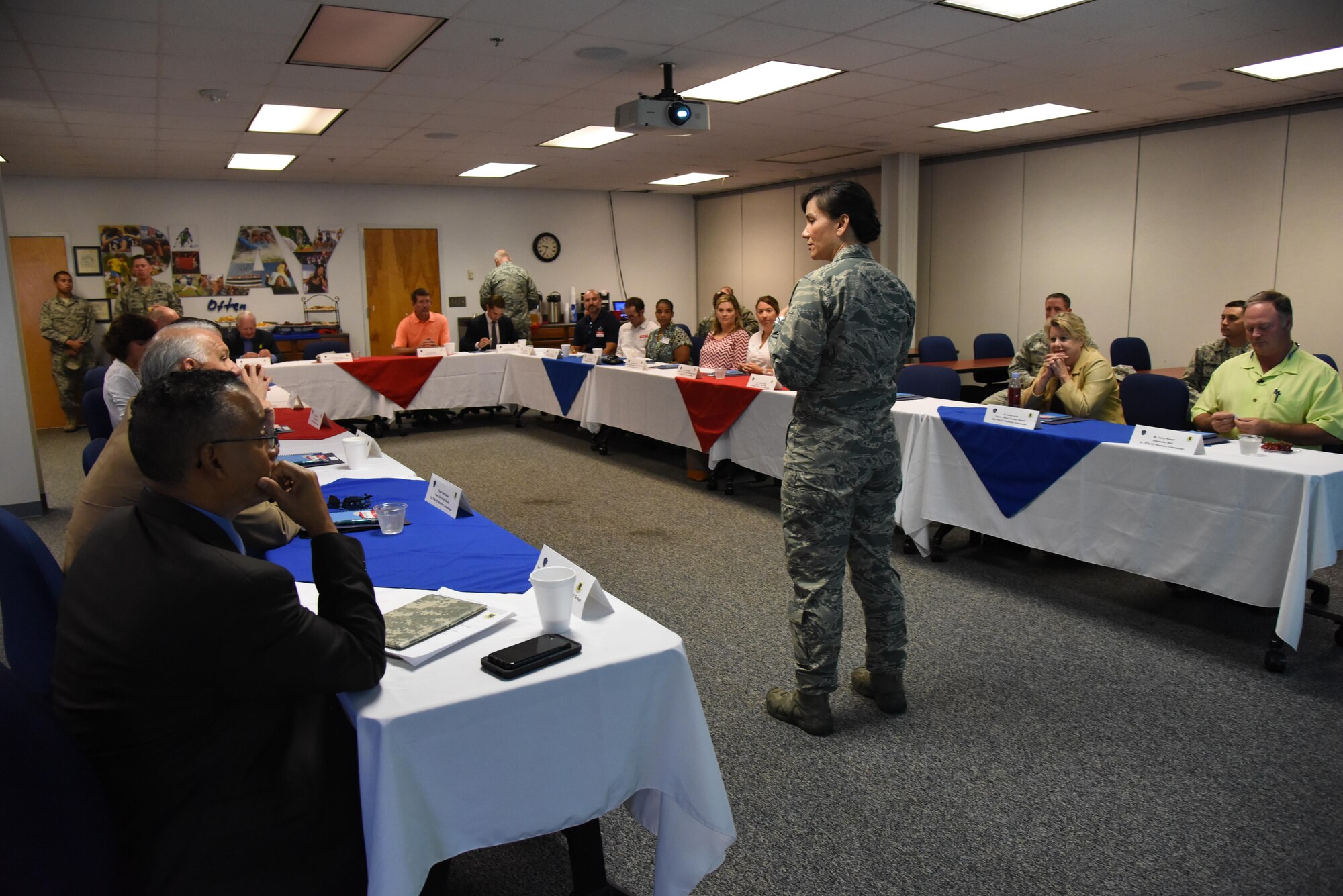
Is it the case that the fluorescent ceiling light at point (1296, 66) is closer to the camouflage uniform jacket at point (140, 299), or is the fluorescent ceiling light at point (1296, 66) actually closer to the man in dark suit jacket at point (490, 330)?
the man in dark suit jacket at point (490, 330)

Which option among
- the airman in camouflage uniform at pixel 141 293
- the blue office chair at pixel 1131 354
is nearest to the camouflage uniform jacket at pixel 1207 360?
the blue office chair at pixel 1131 354

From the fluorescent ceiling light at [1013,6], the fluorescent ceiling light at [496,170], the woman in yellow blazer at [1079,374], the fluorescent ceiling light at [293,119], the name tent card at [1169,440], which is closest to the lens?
the name tent card at [1169,440]

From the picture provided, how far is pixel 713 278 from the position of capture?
1255 cm

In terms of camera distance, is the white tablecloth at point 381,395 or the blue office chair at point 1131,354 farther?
the white tablecloth at point 381,395

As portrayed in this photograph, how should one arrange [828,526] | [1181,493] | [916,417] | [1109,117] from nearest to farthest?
[828,526] → [1181,493] → [916,417] → [1109,117]

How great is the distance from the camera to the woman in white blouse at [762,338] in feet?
19.6

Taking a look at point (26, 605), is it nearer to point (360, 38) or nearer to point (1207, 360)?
point (360, 38)

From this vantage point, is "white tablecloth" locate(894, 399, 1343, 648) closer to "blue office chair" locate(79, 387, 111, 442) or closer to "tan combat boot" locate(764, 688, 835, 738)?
"tan combat boot" locate(764, 688, 835, 738)

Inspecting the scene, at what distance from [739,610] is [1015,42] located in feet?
11.5

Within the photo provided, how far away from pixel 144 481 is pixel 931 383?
3779mm

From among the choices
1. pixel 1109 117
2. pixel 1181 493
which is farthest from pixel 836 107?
pixel 1181 493

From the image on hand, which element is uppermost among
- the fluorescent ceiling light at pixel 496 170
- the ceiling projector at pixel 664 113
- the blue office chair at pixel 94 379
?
the fluorescent ceiling light at pixel 496 170

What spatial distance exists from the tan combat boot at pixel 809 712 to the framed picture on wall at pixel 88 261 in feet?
30.6

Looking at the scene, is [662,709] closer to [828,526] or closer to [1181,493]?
Result: [828,526]
